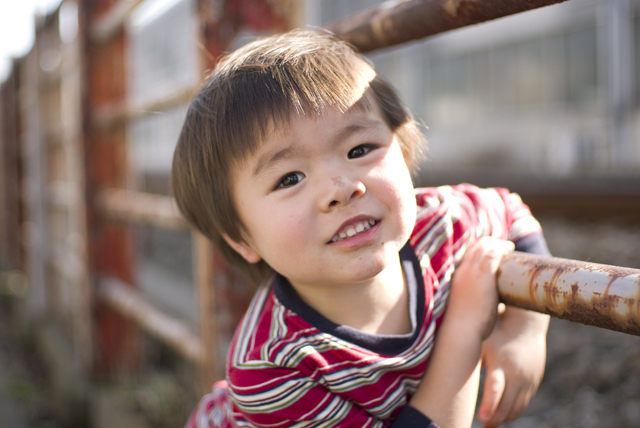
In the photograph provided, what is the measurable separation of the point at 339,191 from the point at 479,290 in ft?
0.90

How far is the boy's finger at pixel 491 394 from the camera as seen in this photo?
0.84m

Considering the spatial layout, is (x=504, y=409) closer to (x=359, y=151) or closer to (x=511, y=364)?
(x=511, y=364)

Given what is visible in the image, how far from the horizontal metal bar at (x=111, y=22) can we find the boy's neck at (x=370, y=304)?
142 centimetres

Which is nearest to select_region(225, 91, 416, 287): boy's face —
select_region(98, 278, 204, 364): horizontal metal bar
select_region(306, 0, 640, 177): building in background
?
select_region(98, 278, 204, 364): horizontal metal bar

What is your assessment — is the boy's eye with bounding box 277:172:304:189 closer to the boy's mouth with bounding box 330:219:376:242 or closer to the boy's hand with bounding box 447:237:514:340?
the boy's mouth with bounding box 330:219:376:242

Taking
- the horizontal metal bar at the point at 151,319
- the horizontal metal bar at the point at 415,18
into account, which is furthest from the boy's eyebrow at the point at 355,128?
the horizontal metal bar at the point at 151,319

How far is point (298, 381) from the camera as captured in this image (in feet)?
2.93

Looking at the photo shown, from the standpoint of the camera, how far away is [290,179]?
0.89 meters

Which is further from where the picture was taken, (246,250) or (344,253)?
(246,250)

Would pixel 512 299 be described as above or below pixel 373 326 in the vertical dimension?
above

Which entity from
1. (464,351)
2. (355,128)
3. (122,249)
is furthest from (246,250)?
(122,249)

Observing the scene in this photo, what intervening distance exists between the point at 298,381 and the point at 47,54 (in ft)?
15.1

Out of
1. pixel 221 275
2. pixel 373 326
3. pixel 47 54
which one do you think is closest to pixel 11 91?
pixel 47 54

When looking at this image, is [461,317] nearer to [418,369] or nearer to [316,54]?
[418,369]
